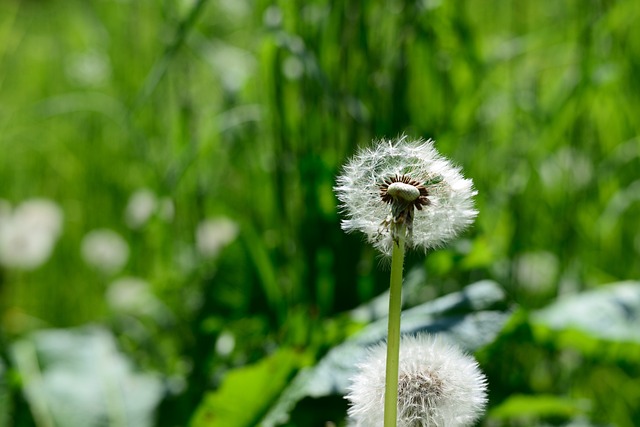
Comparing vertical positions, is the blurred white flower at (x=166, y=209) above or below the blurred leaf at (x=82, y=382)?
above

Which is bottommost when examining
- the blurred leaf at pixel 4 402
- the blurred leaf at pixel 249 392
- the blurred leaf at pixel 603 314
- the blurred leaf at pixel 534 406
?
the blurred leaf at pixel 249 392

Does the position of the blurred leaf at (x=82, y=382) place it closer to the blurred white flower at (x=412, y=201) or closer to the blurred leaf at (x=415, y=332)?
the blurred leaf at (x=415, y=332)

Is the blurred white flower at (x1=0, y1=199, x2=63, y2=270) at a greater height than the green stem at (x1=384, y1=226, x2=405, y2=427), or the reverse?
the blurred white flower at (x1=0, y1=199, x2=63, y2=270)

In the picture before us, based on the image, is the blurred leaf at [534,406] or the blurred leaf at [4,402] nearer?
the blurred leaf at [534,406]

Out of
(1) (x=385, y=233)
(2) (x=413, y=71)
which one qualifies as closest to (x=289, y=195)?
(2) (x=413, y=71)

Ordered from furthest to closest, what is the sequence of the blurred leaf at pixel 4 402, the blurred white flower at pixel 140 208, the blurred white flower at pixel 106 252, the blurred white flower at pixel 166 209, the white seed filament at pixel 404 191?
1. the blurred white flower at pixel 106 252
2. the blurred white flower at pixel 140 208
3. the blurred white flower at pixel 166 209
4. the blurred leaf at pixel 4 402
5. the white seed filament at pixel 404 191

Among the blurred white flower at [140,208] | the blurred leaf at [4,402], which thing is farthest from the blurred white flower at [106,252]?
the blurred leaf at [4,402]

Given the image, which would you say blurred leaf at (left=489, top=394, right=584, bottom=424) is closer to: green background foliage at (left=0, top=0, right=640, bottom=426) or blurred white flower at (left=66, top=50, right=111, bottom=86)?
green background foliage at (left=0, top=0, right=640, bottom=426)

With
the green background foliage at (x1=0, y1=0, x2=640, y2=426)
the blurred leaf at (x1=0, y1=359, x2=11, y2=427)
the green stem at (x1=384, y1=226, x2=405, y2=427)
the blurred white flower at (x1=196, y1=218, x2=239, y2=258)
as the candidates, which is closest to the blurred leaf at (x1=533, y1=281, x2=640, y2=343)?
the green background foliage at (x1=0, y1=0, x2=640, y2=426)
